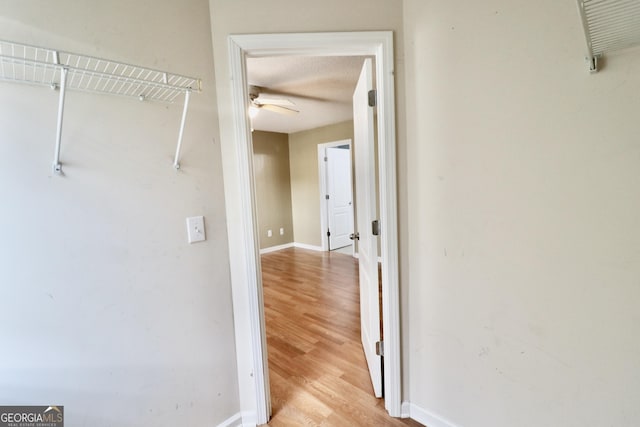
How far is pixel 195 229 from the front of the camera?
A: 1.28 m

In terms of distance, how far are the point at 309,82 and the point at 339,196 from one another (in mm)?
2918

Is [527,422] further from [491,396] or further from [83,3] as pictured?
[83,3]

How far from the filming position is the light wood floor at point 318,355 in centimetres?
157

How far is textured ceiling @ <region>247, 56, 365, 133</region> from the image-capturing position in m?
2.30

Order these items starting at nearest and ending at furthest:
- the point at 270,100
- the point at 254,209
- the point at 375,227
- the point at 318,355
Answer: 1. the point at 254,209
2. the point at 375,227
3. the point at 318,355
4. the point at 270,100

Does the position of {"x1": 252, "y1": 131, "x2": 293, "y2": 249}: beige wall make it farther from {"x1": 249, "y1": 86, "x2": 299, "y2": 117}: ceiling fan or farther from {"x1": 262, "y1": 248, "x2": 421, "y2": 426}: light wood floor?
{"x1": 249, "y1": 86, "x2": 299, "y2": 117}: ceiling fan

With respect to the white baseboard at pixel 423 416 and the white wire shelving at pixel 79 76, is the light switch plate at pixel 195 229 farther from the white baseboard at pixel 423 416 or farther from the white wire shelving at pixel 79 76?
the white baseboard at pixel 423 416

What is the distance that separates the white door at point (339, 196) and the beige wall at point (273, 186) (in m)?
1.04

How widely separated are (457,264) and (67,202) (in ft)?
5.31

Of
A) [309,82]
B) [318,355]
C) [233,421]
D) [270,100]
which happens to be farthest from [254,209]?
[309,82]

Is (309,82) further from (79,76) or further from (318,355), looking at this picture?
(318,355)

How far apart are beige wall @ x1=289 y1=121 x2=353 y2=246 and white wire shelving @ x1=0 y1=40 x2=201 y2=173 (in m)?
4.10

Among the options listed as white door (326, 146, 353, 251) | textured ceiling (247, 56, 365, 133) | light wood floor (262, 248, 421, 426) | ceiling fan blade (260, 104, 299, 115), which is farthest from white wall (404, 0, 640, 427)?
white door (326, 146, 353, 251)

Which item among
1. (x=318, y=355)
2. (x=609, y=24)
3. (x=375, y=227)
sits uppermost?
(x=609, y=24)
